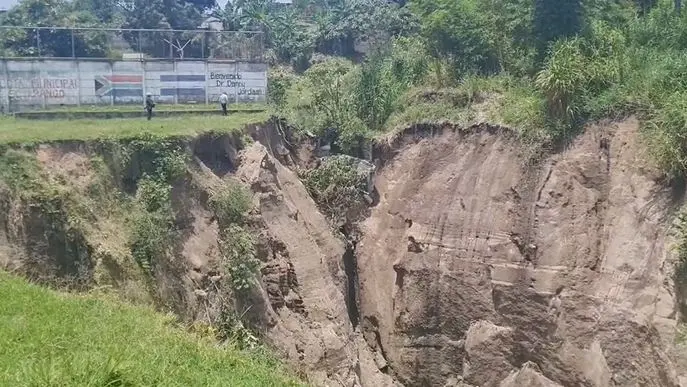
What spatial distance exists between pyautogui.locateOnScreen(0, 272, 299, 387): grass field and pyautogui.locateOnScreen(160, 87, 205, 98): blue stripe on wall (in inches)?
441

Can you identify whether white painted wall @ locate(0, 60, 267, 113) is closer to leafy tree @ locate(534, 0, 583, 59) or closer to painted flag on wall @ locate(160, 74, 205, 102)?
painted flag on wall @ locate(160, 74, 205, 102)

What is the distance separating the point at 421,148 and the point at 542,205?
397 cm

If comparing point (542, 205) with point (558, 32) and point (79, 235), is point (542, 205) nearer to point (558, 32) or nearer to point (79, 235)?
point (558, 32)

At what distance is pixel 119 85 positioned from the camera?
20719mm

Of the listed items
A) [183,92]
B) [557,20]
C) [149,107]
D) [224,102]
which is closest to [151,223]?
[149,107]

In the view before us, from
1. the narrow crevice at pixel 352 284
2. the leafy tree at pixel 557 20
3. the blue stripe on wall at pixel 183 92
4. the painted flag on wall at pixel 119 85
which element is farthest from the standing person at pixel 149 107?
the leafy tree at pixel 557 20

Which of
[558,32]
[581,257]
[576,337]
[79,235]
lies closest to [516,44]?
[558,32]

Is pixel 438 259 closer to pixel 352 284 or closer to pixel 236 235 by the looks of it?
pixel 352 284

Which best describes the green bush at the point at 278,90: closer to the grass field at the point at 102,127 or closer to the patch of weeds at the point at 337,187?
the patch of weeds at the point at 337,187

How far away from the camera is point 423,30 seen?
22609 millimetres

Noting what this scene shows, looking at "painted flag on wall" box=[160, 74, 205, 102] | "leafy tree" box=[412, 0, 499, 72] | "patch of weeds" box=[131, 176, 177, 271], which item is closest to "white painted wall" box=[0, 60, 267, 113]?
"painted flag on wall" box=[160, 74, 205, 102]

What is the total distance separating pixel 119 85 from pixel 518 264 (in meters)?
11.9

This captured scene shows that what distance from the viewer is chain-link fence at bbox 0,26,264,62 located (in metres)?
23.8

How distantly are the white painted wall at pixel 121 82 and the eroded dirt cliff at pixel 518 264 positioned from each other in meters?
5.64
